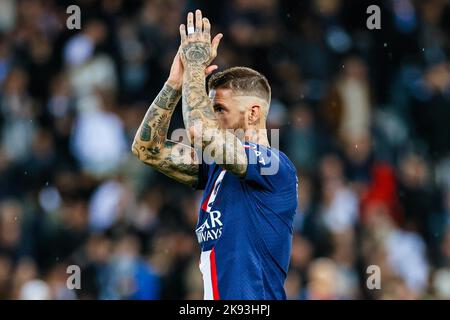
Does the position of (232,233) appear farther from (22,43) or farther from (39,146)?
(22,43)

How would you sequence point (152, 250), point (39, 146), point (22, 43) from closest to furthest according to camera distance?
point (152, 250) < point (39, 146) < point (22, 43)

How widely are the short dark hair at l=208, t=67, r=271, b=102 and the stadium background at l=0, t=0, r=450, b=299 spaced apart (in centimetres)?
564

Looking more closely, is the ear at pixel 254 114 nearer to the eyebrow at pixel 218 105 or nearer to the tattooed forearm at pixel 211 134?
the eyebrow at pixel 218 105

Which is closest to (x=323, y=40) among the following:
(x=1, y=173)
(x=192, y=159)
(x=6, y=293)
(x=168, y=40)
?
(x=168, y=40)

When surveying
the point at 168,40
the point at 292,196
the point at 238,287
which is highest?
the point at 168,40

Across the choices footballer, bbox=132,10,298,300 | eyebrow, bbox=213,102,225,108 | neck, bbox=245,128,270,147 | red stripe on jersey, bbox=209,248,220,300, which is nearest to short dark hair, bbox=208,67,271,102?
footballer, bbox=132,10,298,300

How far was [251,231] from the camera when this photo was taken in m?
6.43

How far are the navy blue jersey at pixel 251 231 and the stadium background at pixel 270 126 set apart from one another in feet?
18.5

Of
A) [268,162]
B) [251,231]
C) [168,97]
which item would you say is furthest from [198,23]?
[251,231]

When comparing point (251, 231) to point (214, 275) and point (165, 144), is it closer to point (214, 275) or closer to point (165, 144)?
point (214, 275)

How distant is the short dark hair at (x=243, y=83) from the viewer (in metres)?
6.75

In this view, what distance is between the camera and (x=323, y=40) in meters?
16.4

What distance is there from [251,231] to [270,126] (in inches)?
335

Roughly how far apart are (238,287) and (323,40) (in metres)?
10.5
